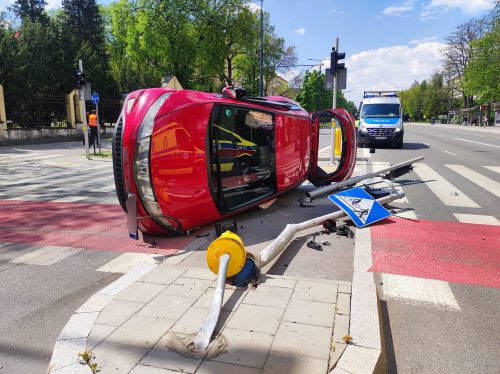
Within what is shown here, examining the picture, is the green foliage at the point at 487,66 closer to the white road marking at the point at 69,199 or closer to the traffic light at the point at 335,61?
the traffic light at the point at 335,61

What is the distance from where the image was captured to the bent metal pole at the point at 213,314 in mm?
2721

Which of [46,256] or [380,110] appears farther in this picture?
[380,110]

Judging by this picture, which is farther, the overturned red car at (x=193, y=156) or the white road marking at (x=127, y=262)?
the overturned red car at (x=193, y=156)

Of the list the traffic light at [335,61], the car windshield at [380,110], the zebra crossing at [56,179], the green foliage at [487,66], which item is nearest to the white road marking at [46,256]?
the zebra crossing at [56,179]

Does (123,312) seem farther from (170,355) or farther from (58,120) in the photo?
(58,120)

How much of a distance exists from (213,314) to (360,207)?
3.77 metres

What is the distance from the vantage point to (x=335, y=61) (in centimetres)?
1252

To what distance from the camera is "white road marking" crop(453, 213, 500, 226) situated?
6219 millimetres

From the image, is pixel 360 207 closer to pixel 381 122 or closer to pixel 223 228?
pixel 223 228

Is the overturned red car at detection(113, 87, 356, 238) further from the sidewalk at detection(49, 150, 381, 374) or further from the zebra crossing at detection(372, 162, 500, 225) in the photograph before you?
the zebra crossing at detection(372, 162, 500, 225)

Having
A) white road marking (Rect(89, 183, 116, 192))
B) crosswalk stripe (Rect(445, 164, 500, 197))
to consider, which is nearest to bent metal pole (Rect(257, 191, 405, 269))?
crosswalk stripe (Rect(445, 164, 500, 197))

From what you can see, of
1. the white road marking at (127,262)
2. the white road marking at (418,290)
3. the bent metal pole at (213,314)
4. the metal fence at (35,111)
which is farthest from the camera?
the metal fence at (35,111)

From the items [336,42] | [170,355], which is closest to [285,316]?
[170,355]

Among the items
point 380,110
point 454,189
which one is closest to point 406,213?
point 454,189
